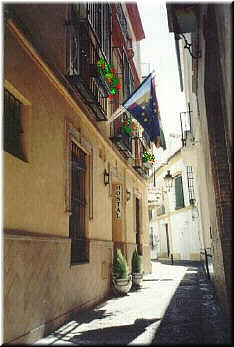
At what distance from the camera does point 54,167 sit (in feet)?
20.1

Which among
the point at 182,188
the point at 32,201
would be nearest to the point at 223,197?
the point at 32,201

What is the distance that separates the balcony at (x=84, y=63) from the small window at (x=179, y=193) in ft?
59.4

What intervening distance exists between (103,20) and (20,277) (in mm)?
8509

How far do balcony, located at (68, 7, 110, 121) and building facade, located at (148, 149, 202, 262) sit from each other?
1409 cm

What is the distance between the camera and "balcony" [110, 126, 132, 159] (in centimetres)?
1041

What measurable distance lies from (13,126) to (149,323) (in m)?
3.96

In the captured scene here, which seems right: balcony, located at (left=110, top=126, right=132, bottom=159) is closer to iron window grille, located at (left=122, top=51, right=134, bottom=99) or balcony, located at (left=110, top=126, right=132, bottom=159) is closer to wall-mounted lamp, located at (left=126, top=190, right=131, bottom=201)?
wall-mounted lamp, located at (left=126, top=190, right=131, bottom=201)

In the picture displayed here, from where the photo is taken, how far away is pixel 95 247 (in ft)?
26.9

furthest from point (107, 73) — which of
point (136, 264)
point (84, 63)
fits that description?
point (136, 264)

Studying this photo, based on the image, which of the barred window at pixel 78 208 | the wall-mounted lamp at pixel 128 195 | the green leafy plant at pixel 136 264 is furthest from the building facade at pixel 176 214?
the barred window at pixel 78 208

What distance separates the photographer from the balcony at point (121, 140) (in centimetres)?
1041

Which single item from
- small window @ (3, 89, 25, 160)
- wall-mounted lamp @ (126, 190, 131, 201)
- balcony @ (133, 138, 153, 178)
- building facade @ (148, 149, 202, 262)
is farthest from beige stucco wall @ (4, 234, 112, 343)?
building facade @ (148, 149, 202, 262)

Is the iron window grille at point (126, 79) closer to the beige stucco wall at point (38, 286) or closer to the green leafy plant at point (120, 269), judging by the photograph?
the green leafy plant at point (120, 269)

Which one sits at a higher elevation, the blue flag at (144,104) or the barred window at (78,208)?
the blue flag at (144,104)
